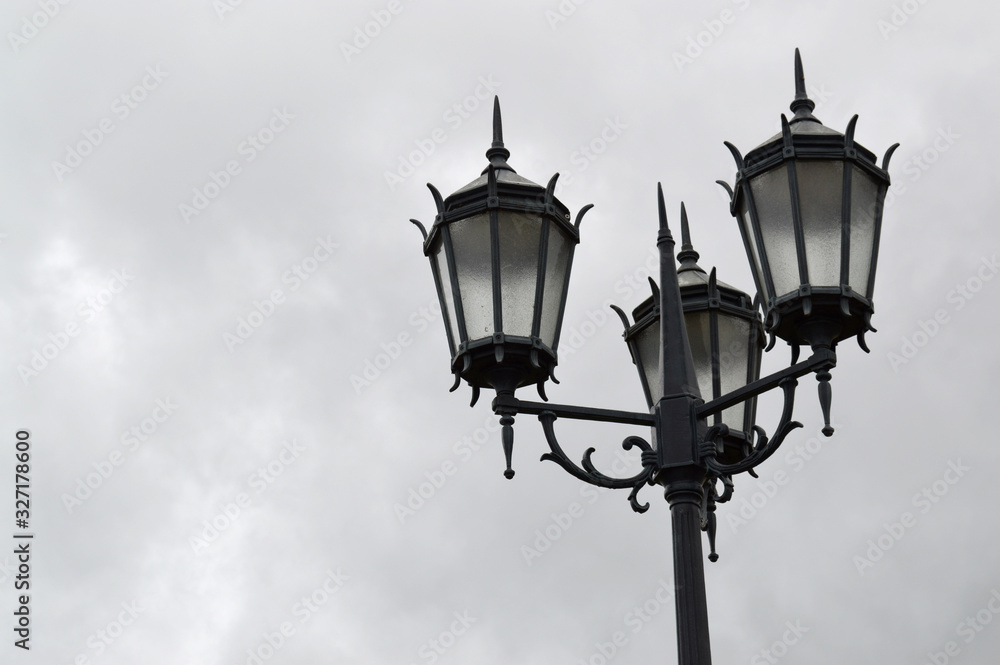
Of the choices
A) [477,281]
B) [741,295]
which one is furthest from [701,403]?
[741,295]

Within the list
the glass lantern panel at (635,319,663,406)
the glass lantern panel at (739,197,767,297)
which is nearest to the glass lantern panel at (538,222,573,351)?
the glass lantern panel at (739,197,767,297)

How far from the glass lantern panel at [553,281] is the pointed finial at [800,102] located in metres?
1.17

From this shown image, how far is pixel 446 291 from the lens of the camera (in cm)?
621

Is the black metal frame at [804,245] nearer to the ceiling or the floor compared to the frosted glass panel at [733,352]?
nearer to the floor

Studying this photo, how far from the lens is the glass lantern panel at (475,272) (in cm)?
602

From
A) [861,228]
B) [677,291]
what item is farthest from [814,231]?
[677,291]

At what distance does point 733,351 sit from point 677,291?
1280mm

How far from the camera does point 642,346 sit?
750 centimetres

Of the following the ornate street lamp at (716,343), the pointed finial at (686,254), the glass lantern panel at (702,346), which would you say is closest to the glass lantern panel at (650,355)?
the ornate street lamp at (716,343)

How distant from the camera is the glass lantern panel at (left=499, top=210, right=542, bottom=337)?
5.99 meters

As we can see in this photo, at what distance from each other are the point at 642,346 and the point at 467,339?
1.72 meters

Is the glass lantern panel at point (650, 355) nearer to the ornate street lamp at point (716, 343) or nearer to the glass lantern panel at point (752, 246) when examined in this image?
the ornate street lamp at point (716, 343)

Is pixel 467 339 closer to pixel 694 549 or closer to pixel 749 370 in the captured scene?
pixel 694 549

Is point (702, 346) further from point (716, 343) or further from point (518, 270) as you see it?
point (518, 270)
